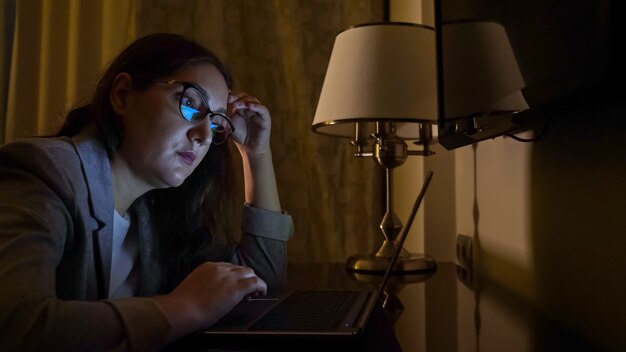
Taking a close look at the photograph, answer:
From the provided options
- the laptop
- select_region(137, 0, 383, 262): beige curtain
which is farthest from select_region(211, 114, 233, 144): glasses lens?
select_region(137, 0, 383, 262): beige curtain

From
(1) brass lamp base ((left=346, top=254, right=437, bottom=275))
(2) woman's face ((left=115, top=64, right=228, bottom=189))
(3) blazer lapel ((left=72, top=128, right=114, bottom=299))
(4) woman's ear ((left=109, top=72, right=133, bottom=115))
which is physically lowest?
(1) brass lamp base ((left=346, top=254, right=437, bottom=275))

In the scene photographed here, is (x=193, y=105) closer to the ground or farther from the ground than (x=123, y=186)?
farther from the ground

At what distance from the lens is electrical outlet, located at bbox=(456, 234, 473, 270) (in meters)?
1.35

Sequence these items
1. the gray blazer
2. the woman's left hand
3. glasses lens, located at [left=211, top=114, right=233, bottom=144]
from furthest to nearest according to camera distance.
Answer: the woman's left hand < glasses lens, located at [left=211, top=114, right=233, bottom=144] < the gray blazer

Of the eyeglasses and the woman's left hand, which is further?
the woman's left hand

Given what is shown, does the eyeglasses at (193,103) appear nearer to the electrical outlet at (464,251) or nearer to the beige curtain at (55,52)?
the electrical outlet at (464,251)

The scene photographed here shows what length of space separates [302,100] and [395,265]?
3.34 feet

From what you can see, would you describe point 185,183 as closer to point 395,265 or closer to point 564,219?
point 395,265

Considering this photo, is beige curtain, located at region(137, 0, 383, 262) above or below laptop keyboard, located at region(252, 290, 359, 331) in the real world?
above

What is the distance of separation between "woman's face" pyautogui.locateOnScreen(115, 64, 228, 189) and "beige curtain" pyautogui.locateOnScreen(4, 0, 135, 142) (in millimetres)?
1335

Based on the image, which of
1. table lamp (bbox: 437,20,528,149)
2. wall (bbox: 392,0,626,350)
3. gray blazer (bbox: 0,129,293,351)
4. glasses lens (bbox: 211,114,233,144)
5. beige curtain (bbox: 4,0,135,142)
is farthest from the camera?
beige curtain (bbox: 4,0,135,142)

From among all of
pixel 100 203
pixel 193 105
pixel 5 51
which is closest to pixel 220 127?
pixel 193 105

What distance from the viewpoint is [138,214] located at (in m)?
1.03

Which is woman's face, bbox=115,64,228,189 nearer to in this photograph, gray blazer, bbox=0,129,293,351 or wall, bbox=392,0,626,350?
gray blazer, bbox=0,129,293,351
